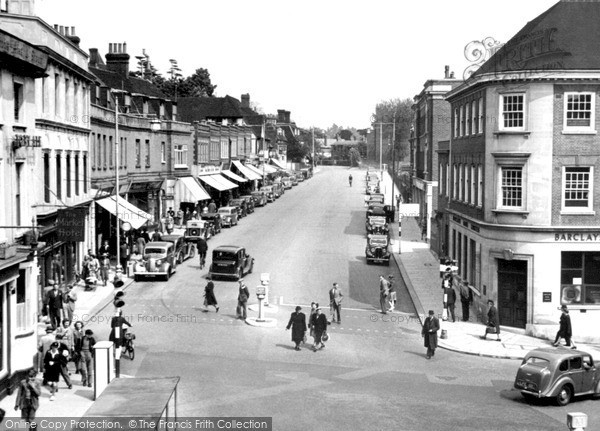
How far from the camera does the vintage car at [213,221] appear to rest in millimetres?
57547

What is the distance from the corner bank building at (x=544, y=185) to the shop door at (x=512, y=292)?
0.04 meters

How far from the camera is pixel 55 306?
1195 inches

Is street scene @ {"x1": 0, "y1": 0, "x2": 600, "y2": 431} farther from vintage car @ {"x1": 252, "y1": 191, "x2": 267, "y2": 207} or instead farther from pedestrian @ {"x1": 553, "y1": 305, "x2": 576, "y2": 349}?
vintage car @ {"x1": 252, "y1": 191, "x2": 267, "y2": 207}

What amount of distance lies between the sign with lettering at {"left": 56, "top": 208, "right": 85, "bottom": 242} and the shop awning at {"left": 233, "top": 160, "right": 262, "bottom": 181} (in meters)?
56.3

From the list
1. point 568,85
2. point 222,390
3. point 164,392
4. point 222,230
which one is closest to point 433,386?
point 222,390

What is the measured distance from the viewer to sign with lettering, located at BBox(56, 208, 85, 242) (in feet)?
113

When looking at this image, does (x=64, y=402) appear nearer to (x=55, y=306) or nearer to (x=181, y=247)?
(x=55, y=306)

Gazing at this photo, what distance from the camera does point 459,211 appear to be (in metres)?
A: 42.4

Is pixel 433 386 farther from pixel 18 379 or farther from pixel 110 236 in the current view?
pixel 110 236

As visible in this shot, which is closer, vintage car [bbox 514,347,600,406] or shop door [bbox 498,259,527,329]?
vintage car [bbox 514,347,600,406]

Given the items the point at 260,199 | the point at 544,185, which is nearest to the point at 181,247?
the point at 544,185

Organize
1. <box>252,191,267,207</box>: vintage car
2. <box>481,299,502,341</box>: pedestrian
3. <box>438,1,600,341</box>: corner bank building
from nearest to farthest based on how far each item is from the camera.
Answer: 1. <box>481,299,502,341</box>: pedestrian
2. <box>438,1,600,341</box>: corner bank building
3. <box>252,191,267,207</box>: vintage car

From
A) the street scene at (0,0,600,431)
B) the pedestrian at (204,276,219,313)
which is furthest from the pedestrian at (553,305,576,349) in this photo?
the pedestrian at (204,276,219,313)

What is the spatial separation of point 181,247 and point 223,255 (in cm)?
572
